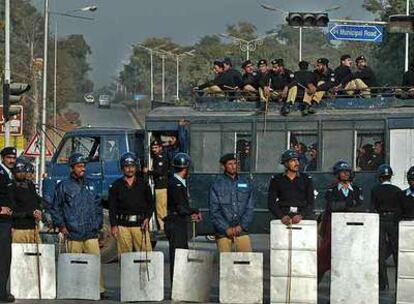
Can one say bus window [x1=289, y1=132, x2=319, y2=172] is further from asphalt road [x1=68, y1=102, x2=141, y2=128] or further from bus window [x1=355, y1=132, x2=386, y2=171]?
asphalt road [x1=68, y1=102, x2=141, y2=128]

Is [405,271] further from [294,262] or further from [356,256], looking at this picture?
[294,262]

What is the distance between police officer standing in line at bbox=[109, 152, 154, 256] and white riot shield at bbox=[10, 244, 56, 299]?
0.94m

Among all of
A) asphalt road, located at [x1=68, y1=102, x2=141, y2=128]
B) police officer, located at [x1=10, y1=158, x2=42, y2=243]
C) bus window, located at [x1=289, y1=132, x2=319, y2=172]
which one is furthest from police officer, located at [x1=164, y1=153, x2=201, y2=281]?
asphalt road, located at [x1=68, y1=102, x2=141, y2=128]

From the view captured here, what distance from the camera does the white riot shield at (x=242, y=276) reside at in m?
15.3

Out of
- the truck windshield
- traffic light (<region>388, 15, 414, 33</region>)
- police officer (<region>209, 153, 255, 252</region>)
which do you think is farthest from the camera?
traffic light (<region>388, 15, 414, 33</region>)

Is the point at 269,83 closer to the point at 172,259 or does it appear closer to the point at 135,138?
the point at 135,138

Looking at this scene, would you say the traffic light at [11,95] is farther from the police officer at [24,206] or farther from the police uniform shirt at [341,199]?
the police uniform shirt at [341,199]

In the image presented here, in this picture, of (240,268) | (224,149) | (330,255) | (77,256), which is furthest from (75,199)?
(224,149)

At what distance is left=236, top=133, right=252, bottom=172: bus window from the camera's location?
23.2 metres

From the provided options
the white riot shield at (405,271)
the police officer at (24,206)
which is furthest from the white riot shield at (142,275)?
the white riot shield at (405,271)

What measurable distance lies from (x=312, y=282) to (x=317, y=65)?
9.42 m

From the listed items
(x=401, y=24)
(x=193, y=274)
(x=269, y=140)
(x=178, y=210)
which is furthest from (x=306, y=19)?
(x=193, y=274)

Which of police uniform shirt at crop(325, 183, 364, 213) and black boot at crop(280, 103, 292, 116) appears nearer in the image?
police uniform shirt at crop(325, 183, 364, 213)

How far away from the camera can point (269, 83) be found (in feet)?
77.2
